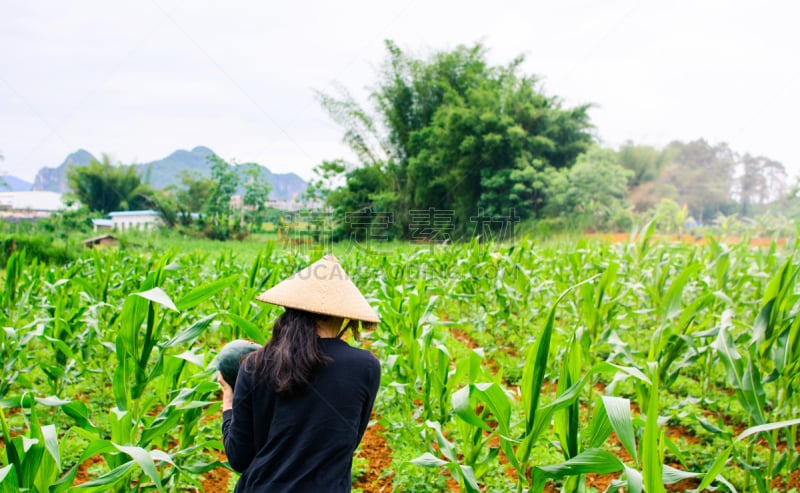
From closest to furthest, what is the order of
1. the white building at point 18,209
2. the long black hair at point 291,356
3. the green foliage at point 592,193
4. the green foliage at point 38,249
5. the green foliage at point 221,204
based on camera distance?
the long black hair at point 291,356
the green foliage at point 38,249
the green foliage at point 592,193
the white building at point 18,209
the green foliage at point 221,204

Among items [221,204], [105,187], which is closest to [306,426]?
[221,204]

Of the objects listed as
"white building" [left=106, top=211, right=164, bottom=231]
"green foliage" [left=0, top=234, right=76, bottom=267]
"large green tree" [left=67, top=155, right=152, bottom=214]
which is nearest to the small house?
"white building" [left=106, top=211, right=164, bottom=231]

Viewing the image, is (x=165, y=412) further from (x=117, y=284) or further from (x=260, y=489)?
(x=117, y=284)

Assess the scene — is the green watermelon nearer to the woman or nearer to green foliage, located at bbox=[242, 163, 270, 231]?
the woman

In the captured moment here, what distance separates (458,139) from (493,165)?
147cm

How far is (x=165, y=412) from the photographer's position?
1586 mm

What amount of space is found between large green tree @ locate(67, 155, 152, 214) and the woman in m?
29.1

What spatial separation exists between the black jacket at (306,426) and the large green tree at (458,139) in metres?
13.5

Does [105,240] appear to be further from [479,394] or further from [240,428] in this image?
[479,394]

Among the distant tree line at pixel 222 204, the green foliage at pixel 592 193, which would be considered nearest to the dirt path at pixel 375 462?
the green foliage at pixel 592 193

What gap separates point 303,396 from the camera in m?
1.14

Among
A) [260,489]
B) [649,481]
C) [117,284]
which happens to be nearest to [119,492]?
[260,489]

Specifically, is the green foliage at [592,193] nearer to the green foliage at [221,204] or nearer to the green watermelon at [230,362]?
the green foliage at [221,204]

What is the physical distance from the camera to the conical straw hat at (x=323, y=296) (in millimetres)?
1171
